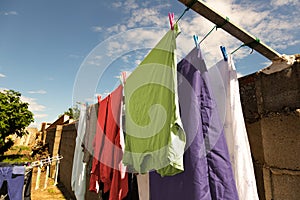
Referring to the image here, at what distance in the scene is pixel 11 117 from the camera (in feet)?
38.3

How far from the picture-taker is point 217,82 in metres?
0.92

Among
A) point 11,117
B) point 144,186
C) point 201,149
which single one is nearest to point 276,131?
point 201,149

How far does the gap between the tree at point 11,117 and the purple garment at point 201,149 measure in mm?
13079

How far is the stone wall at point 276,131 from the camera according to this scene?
76cm

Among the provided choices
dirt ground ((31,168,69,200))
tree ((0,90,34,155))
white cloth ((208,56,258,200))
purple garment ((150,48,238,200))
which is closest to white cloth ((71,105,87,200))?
purple garment ((150,48,238,200))

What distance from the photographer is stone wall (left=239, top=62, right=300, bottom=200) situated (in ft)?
2.48

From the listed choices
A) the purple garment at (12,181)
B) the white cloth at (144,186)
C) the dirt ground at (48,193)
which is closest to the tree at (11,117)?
the dirt ground at (48,193)

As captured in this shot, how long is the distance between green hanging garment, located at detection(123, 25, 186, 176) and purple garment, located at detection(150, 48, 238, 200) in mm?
54

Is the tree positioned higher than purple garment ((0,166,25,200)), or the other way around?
the tree

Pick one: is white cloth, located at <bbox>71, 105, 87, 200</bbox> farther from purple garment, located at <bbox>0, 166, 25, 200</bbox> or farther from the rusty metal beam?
the rusty metal beam

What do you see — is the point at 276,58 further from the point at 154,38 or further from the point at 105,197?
the point at 105,197

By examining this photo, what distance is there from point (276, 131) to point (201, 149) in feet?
1.19

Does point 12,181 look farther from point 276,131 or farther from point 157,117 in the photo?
point 276,131

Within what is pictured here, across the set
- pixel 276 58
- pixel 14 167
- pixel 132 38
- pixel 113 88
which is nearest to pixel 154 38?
pixel 132 38
